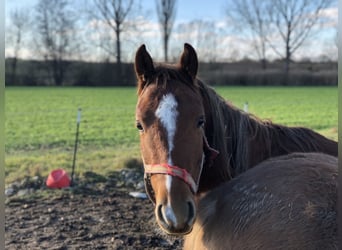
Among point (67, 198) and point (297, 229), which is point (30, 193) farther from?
point (297, 229)

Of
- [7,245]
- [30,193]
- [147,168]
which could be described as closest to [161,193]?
[147,168]

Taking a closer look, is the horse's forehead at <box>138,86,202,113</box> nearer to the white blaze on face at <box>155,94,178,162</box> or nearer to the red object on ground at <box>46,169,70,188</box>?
the white blaze on face at <box>155,94,178,162</box>

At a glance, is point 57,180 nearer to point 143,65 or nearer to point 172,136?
point 143,65

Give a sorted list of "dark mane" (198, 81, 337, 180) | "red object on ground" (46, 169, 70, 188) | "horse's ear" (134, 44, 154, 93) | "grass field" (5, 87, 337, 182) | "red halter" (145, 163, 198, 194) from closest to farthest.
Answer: "red halter" (145, 163, 198, 194) → "horse's ear" (134, 44, 154, 93) → "dark mane" (198, 81, 337, 180) → "red object on ground" (46, 169, 70, 188) → "grass field" (5, 87, 337, 182)

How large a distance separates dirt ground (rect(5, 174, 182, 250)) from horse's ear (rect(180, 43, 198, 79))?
247cm

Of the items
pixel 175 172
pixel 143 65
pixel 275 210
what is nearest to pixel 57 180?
pixel 143 65

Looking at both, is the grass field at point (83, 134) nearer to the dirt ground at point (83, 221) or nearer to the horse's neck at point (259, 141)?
the dirt ground at point (83, 221)

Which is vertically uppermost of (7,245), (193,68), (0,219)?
(193,68)

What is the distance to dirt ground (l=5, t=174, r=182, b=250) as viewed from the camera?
175 inches

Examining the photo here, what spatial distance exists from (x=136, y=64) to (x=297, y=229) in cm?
141

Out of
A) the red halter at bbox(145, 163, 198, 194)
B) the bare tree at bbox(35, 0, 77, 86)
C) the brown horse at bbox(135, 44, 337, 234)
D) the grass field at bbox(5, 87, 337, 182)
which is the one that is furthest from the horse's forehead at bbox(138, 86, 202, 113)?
the bare tree at bbox(35, 0, 77, 86)

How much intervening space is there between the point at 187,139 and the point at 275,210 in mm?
633

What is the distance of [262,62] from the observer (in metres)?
50.0

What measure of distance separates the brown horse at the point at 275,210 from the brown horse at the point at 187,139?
162mm
